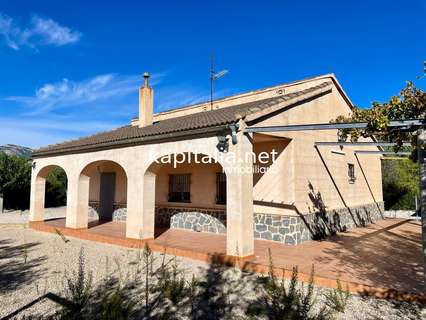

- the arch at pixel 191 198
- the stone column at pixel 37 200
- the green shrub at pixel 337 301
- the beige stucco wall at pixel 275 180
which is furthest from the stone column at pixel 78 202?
the green shrub at pixel 337 301

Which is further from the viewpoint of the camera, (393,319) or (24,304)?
(24,304)

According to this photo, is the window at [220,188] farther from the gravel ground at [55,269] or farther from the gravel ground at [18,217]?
the gravel ground at [18,217]

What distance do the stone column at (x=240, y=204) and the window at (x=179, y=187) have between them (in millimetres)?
5433

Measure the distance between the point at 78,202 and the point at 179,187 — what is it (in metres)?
4.12

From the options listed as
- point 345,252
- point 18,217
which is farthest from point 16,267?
point 18,217

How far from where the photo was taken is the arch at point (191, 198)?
12.0m

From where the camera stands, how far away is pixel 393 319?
15.4 feet

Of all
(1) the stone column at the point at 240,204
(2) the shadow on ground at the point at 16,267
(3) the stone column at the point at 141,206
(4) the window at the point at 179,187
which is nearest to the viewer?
(2) the shadow on ground at the point at 16,267

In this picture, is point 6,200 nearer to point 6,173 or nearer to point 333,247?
point 6,173

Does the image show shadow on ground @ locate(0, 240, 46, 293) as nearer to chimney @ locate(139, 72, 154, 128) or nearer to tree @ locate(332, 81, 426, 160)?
chimney @ locate(139, 72, 154, 128)

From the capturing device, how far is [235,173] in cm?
777

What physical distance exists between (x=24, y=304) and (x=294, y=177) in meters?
7.80

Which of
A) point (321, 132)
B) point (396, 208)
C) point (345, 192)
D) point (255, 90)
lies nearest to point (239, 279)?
point (321, 132)

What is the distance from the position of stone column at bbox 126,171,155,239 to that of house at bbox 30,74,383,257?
3 centimetres
